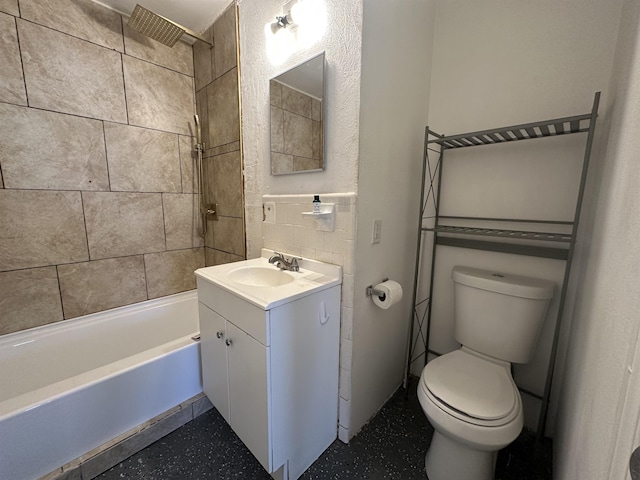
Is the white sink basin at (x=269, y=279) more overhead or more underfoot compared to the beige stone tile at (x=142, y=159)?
more underfoot

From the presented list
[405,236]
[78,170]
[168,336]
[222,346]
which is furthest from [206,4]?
[168,336]

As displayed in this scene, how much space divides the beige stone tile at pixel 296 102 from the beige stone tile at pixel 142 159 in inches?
47.9

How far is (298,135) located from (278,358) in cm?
106

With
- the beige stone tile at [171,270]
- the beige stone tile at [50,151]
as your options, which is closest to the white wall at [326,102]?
the beige stone tile at [171,270]

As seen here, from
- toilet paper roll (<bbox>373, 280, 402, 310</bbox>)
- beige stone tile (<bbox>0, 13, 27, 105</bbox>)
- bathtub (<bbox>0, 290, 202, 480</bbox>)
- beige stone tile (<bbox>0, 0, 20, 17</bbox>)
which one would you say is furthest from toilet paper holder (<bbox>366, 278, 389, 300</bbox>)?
beige stone tile (<bbox>0, 0, 20, 17</bbox>)

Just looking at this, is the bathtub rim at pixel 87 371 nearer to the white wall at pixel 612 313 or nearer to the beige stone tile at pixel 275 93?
the beige stone tile at pixel 275 93

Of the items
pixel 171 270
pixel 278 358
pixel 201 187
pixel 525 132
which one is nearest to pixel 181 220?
pixel 201 187

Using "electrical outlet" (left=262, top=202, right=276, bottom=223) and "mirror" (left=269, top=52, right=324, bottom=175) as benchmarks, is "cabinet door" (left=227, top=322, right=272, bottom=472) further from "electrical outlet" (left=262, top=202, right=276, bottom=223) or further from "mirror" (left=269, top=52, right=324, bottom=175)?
"mirror" (left=269, top=52, right=324, bottom=175)

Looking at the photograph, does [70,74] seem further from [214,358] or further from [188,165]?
[214,358]

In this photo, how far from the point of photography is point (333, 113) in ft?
3.83

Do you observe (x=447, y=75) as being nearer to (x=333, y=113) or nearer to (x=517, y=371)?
(x=333, y=113)

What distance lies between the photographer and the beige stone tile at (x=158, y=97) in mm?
1872

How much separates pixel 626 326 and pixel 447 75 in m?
1.45

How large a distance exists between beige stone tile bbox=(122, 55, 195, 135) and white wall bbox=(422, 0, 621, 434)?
74.1 inches
